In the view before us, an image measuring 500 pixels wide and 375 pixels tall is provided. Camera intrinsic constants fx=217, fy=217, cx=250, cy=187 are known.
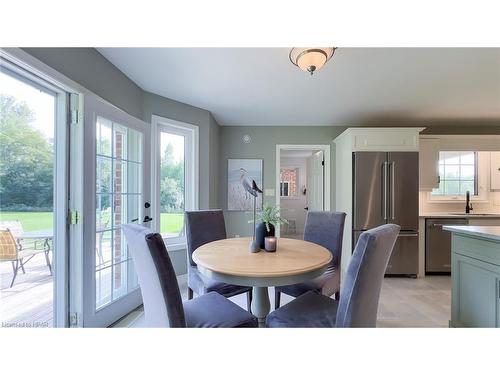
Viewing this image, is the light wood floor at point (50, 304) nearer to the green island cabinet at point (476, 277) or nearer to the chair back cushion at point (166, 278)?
the green island cabinet at point (476, 277)

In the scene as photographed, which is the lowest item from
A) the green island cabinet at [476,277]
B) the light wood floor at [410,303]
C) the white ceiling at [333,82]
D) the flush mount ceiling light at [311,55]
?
the light wood floor at [410,303]

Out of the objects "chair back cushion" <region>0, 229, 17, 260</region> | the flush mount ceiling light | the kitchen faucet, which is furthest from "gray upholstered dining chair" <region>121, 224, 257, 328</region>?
the kitchen faucet

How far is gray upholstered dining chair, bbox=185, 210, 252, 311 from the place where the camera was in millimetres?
1720

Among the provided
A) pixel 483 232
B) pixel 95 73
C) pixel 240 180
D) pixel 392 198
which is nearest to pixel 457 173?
pixel 392 198

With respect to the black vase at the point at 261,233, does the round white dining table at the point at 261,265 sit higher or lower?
lower

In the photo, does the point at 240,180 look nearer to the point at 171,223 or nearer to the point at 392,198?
the point at 171,223

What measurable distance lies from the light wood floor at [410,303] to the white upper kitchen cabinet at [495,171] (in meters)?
1.87

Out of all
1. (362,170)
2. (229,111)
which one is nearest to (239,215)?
(229,111)

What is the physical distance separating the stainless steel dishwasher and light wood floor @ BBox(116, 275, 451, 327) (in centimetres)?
15

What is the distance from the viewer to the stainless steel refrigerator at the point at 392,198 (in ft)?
9.84

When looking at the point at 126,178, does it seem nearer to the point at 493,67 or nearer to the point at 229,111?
the point at 229,111

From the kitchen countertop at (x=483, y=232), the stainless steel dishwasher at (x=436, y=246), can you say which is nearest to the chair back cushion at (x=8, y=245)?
the kitchen countertop at (x=483, y=232)

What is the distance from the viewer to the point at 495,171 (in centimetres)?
357

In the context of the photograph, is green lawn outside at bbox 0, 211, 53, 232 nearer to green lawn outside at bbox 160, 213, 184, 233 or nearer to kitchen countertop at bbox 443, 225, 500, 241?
green lawn outside at bbox 160, 213, 184, 233
